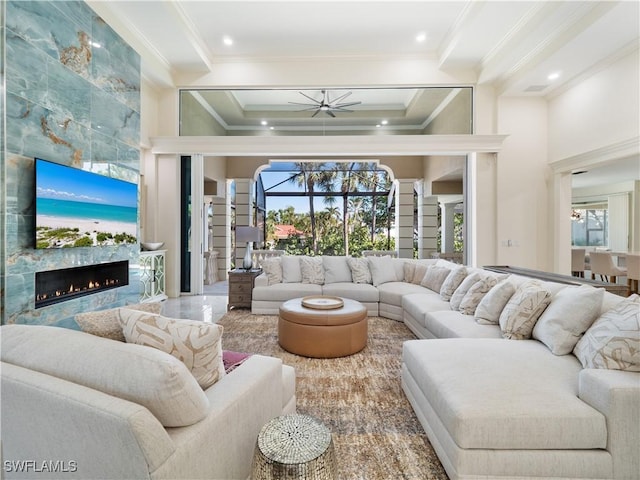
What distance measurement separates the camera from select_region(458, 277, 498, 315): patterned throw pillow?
2.86 metres

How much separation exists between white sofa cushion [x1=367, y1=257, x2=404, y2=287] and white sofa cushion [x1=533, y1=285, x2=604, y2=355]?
2643 millimetres

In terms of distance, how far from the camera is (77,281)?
133 inches

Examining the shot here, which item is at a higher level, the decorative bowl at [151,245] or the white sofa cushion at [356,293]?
the decorative bowl at [151,245]

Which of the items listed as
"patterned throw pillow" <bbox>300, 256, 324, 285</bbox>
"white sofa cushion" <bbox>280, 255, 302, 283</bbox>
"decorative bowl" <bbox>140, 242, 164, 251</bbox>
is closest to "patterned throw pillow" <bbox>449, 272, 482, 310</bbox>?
"patterned throw pillow" <bbox>300, 256, 324, 285</bbox>

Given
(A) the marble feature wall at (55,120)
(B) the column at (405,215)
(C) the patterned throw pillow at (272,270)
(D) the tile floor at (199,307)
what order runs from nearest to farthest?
(A) the marble feature wall at (55,120), (D) the tile floor at (199,307), (C) the patterned throw pillow at (272,270), (B) the column at (405,215)

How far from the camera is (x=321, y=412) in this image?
204 centimetres

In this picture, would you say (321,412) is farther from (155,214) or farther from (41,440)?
(155,214)

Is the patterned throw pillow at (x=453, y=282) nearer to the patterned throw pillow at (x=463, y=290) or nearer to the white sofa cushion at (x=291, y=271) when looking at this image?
the patterned throw pillow at (x=463, y=290)

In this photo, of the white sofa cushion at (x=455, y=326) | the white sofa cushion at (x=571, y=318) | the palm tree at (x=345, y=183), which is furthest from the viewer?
the palm tree at (x=345, y=183)

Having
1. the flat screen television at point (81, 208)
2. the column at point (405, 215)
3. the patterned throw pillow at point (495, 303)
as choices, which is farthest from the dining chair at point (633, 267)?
the flat screen television at point (81, 208)

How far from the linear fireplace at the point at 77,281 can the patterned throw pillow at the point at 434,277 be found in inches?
159

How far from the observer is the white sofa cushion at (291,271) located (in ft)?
15.3

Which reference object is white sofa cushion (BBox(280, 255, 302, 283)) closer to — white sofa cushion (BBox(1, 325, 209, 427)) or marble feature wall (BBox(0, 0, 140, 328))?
marble feature wall (BBox(0, 0, 140, 328))

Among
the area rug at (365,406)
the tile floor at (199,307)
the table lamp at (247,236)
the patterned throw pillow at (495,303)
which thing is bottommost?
the area rug at (365,406)
